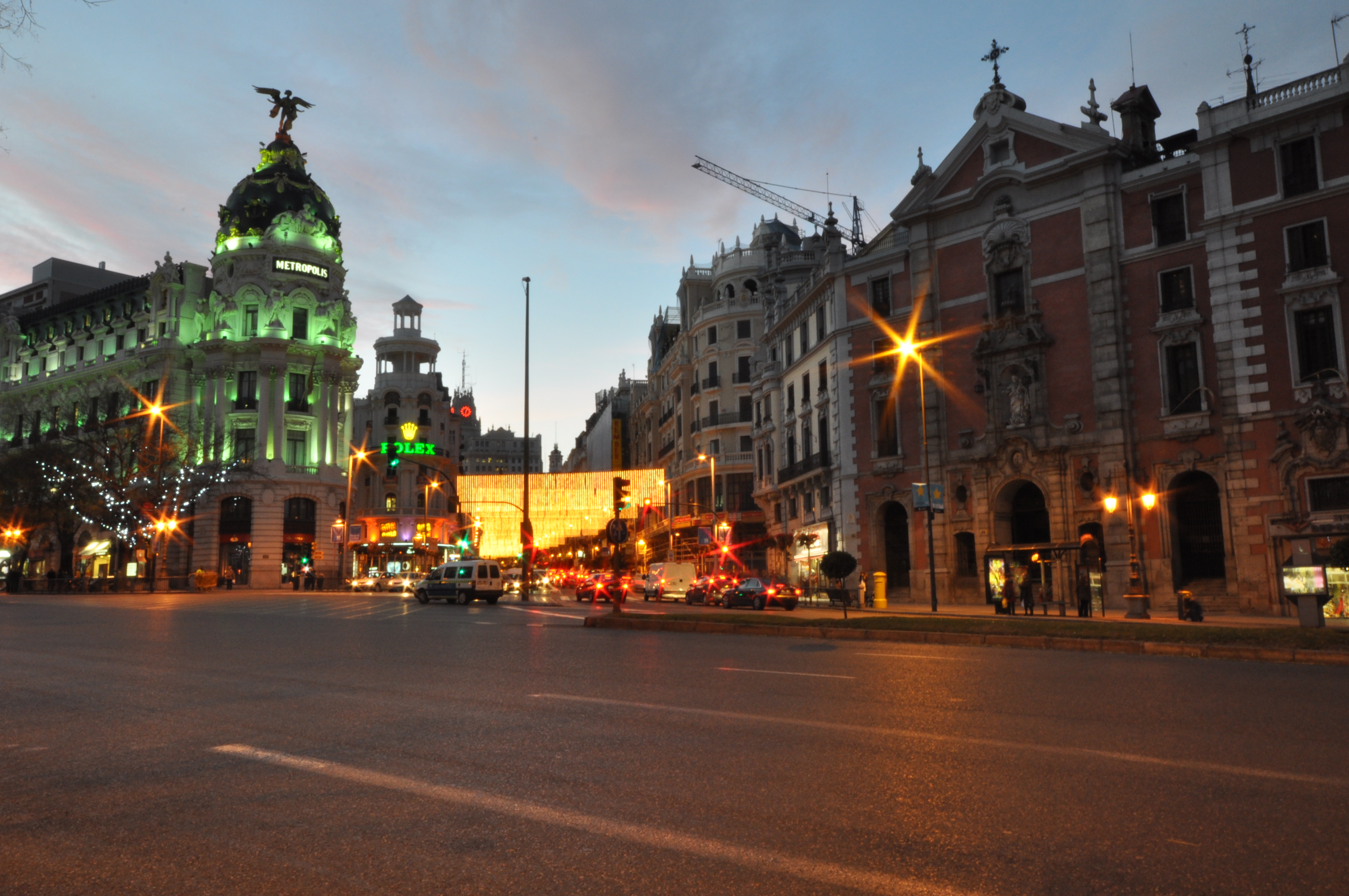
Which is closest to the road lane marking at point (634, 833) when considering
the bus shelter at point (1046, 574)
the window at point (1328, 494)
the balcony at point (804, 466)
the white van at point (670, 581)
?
the bus shelter at point (1046, 574)

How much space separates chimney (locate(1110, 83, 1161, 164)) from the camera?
3938 centimetres

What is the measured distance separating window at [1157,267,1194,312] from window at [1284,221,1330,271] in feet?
11.3

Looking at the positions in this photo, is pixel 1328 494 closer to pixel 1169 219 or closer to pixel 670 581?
pixel 1169 219

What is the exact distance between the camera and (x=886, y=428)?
44281 millimetres

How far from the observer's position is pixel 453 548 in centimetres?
9044

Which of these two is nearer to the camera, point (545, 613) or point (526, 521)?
point (545, 613)

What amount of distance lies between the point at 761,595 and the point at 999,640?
21.1 meters

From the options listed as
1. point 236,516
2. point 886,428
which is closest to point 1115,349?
point 886,428

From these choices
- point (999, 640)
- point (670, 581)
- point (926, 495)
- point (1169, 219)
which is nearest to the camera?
point (999, 640)

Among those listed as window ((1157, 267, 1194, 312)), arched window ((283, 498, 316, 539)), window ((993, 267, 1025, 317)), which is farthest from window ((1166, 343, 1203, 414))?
arched window ((283, 498, 316, 539))

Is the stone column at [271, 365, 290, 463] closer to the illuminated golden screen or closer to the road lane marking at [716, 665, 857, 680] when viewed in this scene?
the illuminated golden screen

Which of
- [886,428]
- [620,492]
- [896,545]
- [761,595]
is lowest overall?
[761,595]

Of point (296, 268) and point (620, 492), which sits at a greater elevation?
point (296, 268)

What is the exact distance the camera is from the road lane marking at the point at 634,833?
14.6 feet
